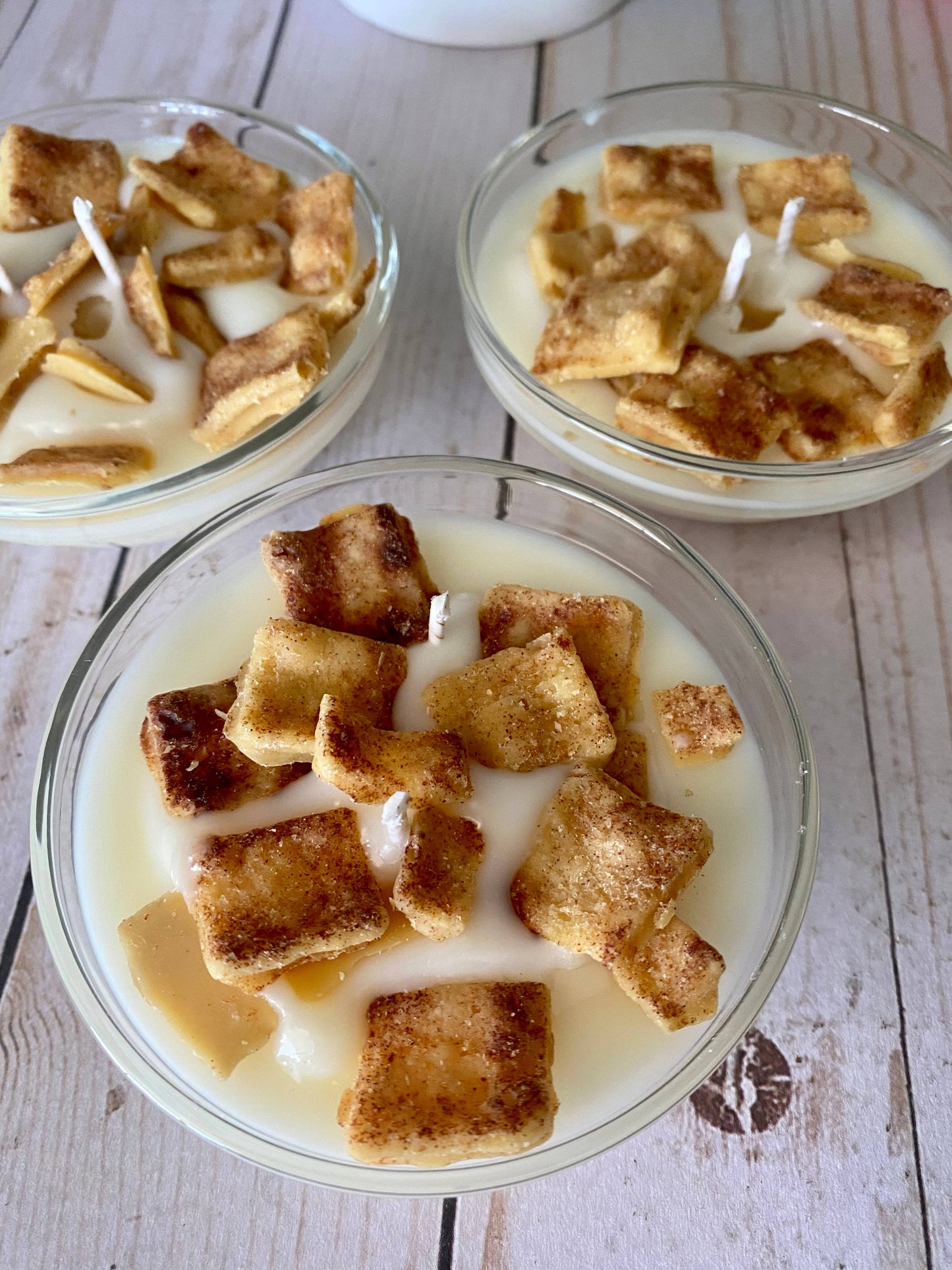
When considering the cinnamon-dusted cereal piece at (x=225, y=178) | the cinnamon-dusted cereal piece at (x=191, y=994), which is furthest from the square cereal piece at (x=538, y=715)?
the cinnamon-dusted cereal piece at (x=225, y=178)

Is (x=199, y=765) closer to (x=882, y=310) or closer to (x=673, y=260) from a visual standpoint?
(x=673, y=260)

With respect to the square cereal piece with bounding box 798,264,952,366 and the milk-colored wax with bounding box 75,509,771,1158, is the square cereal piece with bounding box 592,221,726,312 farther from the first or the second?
the milk-colored wax with bounding box 75,509,771,1158

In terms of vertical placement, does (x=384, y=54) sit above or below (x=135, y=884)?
above

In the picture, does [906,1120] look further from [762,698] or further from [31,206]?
[31,206]

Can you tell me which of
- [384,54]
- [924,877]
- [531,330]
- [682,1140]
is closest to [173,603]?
[531,330]

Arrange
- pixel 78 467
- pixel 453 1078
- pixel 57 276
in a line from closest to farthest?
pixel 453 1078 → pixel 78 467 → pixel 57 276

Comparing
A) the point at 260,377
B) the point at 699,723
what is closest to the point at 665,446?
the point at 699,723
